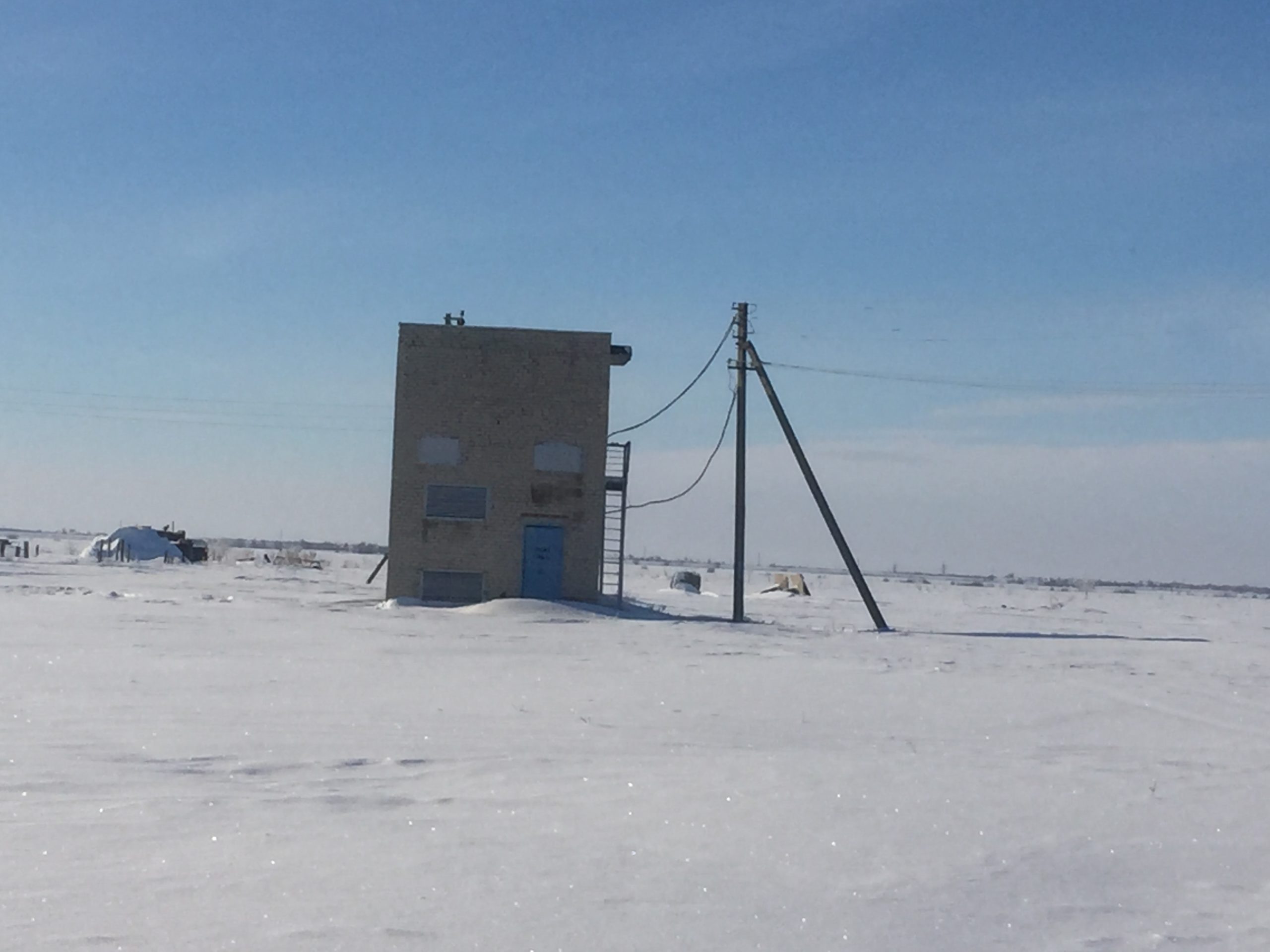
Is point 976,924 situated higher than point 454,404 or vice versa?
point 454,404

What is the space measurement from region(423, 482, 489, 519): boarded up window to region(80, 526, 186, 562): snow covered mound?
3350 cm

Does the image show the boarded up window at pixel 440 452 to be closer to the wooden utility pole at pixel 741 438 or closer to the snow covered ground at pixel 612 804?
the wooden utility pole at pixel 741 438

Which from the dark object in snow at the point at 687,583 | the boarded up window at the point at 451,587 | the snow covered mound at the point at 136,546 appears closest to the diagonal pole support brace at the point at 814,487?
the boarded up window at the point at 451,587

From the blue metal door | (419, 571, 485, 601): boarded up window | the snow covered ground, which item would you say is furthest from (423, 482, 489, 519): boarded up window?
the snow covered ground

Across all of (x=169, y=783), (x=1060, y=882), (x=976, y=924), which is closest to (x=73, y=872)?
(x=169, y=783)

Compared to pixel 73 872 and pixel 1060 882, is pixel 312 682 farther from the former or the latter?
pixel 1060 882

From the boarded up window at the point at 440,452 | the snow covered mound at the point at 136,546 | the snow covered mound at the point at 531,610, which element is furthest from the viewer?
the snow covered mound at the point at 136,546

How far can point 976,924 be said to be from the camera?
529cm

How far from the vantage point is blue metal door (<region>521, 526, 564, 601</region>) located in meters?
29.7

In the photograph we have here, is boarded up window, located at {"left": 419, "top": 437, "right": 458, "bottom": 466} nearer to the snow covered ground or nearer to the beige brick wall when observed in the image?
the beige brick wall

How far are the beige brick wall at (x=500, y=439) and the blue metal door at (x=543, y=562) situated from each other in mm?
147

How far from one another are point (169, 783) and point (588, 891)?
319 cm

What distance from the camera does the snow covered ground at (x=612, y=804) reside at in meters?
5.12

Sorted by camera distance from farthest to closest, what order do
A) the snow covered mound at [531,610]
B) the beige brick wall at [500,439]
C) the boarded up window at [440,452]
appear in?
the boarded up window at [440,452]
the beige brick wall at [500,439]
the snow covered mound at [531,610]
